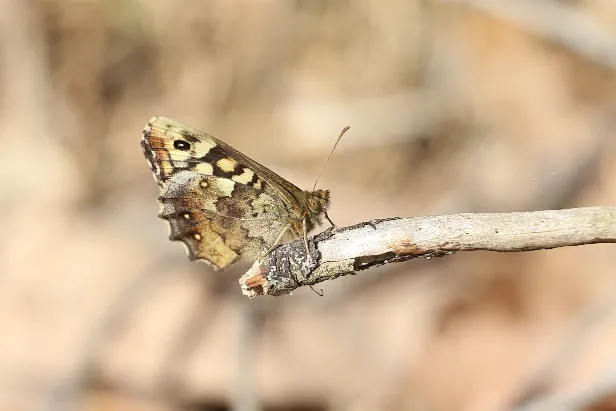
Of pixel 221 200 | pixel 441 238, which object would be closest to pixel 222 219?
pixel 221 200

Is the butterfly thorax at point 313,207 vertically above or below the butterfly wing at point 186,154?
below

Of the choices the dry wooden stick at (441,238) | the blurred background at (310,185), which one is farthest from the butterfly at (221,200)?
the blurred background at (310,185)

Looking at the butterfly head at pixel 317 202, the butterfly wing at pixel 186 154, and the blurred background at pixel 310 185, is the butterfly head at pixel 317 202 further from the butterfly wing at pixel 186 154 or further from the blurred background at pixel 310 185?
the blurred background at pixel 310 185

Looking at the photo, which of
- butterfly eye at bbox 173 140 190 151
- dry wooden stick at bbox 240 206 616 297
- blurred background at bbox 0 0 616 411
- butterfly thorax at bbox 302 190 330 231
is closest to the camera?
dry wooden stick at bbox 240 206 616 297

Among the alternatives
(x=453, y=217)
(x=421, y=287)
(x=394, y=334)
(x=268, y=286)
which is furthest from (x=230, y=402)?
(x=453, y=217)

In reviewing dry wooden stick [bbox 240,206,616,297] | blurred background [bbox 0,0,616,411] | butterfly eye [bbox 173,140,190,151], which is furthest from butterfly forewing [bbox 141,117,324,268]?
blurred background [bbox 0,0,616,411]

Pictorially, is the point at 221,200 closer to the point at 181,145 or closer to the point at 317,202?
the point at 181,145

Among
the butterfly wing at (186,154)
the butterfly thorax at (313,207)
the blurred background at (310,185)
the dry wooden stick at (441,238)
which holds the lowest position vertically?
the dry wooden stick at (441,238)

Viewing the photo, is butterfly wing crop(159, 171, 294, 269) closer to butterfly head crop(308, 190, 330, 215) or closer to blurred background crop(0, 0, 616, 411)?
butterfly head crop(308, 190, 330, 215)
